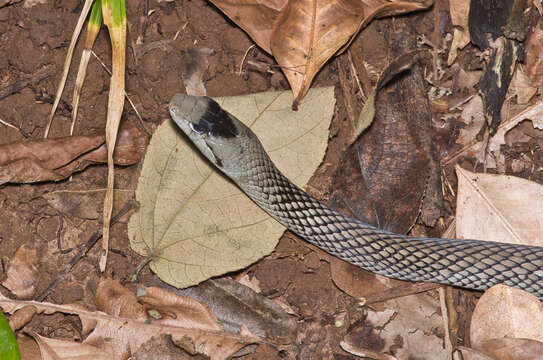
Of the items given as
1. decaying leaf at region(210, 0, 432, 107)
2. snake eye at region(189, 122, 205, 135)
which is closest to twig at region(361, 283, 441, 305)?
decaying leaf at region(210, 0, 432, 107)

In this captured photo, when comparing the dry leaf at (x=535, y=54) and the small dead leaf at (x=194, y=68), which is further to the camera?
the dry leaf at (x=535, y=54)

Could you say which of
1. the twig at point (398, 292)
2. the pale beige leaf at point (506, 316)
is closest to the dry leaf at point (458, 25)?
the twig at point (398, 292)

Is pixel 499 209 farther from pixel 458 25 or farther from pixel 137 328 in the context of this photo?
pixel 137 328

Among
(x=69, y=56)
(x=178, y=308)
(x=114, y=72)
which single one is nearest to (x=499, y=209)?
(x=178, y=308)

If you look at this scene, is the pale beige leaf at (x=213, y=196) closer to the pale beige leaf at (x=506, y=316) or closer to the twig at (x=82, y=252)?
the twig at (x=82, y=252)

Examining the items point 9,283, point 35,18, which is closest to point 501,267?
point 9,283

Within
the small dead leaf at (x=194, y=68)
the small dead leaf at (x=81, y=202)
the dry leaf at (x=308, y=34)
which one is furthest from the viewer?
the small dead leaf at (x=194, y=68)

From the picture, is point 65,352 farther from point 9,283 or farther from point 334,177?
point 334,177

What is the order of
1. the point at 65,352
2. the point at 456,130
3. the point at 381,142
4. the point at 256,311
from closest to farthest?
the point at 65,352
the point at 256,311
the point at 381,142
the point at 456,130
